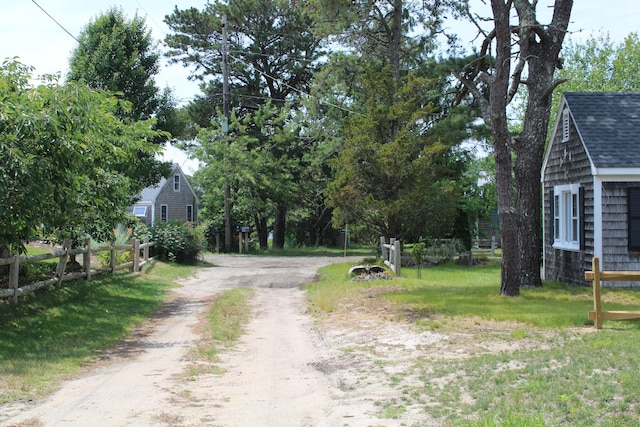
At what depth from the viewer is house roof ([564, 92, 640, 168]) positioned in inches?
639

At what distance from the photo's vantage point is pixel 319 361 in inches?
375

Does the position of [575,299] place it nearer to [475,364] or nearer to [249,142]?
[475,364]

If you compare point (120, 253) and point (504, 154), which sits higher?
point (504, 154)

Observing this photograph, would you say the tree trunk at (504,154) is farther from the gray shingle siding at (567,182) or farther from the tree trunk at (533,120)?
the gray shingle siding at (567,182)

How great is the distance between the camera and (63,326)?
12031mm

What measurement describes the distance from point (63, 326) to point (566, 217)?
13.5m

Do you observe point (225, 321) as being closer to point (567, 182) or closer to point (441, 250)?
point (567, 182)

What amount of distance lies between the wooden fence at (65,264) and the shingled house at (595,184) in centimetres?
1280

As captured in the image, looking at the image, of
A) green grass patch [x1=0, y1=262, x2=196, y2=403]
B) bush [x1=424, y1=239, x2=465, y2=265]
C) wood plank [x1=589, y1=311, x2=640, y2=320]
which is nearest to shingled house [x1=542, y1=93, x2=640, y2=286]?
wood plank [x1=589, y1=311, x2=640, y2=320]

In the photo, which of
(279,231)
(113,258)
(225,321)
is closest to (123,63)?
(113,258)

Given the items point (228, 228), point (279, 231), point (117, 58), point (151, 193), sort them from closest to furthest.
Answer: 1. point (117, 58)
2. point (228, 228)
3. point (279, 231)
4. point (151, 193)

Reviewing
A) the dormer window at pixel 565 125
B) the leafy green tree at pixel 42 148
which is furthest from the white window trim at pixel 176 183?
the leafy green tree at pixel 42 148

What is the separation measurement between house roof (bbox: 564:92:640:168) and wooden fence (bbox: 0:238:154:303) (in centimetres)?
1287

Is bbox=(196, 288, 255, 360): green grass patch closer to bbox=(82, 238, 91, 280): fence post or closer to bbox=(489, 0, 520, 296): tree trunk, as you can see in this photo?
bbox=(82, 238, 91, 280): fence post
